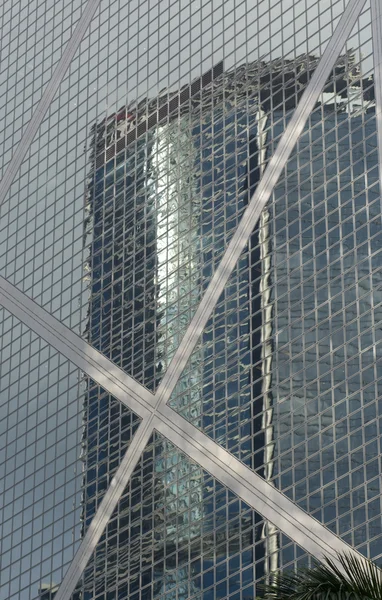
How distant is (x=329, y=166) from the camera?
33.7 m

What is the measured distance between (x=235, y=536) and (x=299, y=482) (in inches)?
78.1

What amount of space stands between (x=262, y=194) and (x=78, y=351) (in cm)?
693

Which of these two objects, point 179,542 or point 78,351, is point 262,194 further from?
point 179,542

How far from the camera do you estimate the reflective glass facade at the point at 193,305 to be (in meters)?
32.3

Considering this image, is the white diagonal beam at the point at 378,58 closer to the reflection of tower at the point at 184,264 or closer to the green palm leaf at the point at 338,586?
the reflection of tower at the point at 184,264

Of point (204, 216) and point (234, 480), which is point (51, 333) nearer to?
point (204, 216)

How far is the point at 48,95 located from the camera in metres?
42.7

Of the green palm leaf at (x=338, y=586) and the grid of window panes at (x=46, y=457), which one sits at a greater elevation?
the grid of window panes at (x=46, y=457)

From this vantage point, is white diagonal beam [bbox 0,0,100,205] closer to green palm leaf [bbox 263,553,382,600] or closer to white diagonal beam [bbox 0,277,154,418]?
white diagonal beam [bbox 0,277,154,418]

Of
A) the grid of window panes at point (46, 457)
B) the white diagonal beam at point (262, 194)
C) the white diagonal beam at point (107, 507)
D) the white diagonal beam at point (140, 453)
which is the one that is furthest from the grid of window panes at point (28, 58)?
the white diagonal beam at point (107, 507)

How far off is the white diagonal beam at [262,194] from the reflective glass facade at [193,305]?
0.05 metres

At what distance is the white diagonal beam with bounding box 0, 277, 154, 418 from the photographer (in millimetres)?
36188

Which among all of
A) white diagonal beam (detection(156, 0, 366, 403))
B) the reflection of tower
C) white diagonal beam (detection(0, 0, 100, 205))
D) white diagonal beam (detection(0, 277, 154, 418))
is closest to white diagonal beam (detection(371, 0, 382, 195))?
white diagonal beam (detection(156, 0, 366, 403))

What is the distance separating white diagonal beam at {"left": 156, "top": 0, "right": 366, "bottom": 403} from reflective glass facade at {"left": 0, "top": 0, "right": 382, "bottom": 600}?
5 centimetres
